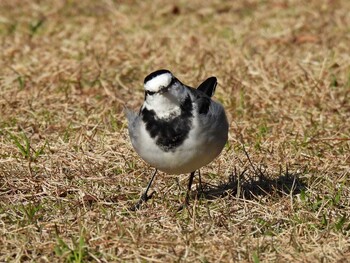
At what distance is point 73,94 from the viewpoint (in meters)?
6.36

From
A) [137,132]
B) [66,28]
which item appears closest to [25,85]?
[66,28]

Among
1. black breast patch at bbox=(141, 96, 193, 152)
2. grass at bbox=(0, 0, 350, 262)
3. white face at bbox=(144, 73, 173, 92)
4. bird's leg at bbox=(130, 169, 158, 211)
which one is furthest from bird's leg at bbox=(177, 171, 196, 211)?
white face at bbox=(144, 73, 173, 92)

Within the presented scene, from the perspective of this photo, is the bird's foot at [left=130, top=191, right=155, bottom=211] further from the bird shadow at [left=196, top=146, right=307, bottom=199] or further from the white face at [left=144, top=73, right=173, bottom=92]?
the white face at [left=144, top=73, right=173, bottom=92]

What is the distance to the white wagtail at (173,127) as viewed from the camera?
402 cm

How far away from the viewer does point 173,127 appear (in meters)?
4.04

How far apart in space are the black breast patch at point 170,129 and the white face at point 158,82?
164 millimetres

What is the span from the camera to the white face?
3943 mm

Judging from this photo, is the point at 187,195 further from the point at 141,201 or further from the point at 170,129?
the point at 170,129

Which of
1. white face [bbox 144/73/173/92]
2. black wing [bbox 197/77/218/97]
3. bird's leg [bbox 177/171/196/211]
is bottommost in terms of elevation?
bird's leg [bbox 177/171/196/211]

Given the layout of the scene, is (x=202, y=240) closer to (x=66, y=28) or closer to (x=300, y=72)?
(x=300, y=72)

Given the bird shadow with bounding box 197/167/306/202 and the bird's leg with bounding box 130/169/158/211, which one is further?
the bird shadow with bounding box 197/167/306/202

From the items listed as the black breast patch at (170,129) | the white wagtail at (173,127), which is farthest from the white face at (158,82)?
the black breast patch at (170,129)

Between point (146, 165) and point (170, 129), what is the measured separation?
3.42 ft

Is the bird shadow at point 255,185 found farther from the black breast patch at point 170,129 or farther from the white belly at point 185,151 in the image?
the black breast patch at point 170,129
